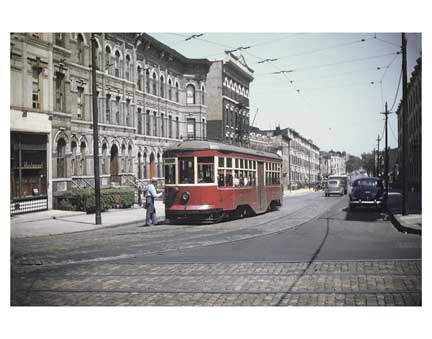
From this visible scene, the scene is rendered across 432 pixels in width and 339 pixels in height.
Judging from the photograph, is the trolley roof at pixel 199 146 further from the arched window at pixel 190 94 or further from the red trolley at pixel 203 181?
the arched window at pixel 190 94

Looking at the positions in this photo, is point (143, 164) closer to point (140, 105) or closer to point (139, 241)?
point (140, 105)

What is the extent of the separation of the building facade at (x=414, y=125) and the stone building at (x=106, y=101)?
5.40 meters

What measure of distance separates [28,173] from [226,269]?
4693 mm

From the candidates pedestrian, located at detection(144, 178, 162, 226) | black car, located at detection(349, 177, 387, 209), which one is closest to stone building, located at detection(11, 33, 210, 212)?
pedestrian, located at detection(144, 178, 162, 226)

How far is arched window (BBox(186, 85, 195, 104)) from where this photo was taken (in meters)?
26.7

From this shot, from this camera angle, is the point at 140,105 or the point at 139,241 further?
the point at 140,105

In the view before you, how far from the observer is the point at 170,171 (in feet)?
45.2

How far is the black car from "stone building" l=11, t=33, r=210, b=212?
794 centimetres

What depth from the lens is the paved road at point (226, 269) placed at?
22.0ft

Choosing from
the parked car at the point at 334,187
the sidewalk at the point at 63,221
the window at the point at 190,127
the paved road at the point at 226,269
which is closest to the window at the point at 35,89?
the sidewalk at the point at 63,221

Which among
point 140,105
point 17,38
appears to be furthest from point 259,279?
point 140,105

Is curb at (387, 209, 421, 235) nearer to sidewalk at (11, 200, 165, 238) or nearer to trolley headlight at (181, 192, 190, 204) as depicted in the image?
trolley headlight at (181, 192, 190, 204)

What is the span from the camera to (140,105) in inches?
1046

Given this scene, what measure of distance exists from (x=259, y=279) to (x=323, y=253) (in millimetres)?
1775
